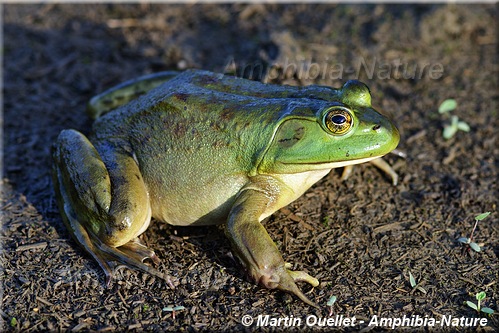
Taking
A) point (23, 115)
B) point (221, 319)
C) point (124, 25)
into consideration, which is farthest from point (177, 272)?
point (124, 25)

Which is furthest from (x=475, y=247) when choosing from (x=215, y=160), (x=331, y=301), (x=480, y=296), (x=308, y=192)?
(x=215, y=160)

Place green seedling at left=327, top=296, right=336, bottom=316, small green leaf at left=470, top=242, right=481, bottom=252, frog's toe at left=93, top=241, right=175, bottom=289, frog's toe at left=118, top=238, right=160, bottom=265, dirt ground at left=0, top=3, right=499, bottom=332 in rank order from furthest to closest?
1. small green leaf at left=470, top=242, right=481, bottom=252
2. frog's toe at left=118, top=238, right=160, bottom=265
3. frog's toe at left=93, top=241, right=175, bottom=289
4. dirt ground at left=0, top=3, right=499, bottom=332
5. green seedling at left=327, top=296, right=336, bottom=316

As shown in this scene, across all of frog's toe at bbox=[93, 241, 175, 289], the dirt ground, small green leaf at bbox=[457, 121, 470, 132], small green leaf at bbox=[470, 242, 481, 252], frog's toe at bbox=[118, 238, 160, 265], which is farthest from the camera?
small green leaf at bbox=[457, 121, 470, 132]

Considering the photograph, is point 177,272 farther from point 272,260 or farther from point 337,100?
point 337,100

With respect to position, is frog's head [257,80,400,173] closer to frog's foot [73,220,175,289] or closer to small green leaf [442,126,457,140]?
frog's foot [73,220,175,289]

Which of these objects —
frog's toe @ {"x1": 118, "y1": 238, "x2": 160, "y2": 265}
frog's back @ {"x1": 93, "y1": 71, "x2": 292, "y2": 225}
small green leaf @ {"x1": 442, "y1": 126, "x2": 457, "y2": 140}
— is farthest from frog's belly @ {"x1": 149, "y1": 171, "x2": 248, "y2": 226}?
small green leaf @ {"x1": 442, "y1": 126, "x2": 457, "y2": 140}

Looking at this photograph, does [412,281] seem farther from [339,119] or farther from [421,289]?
[339,119]
